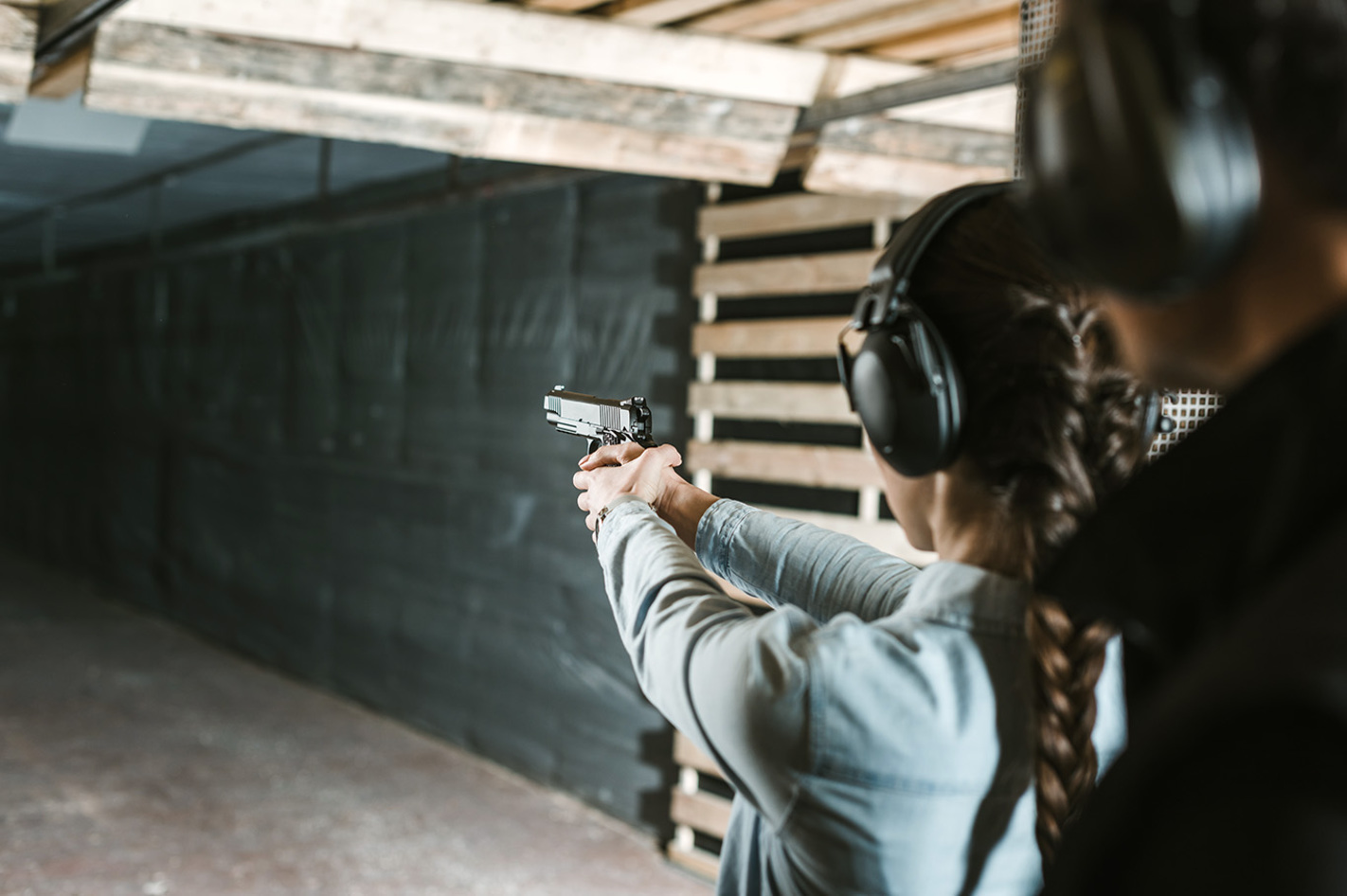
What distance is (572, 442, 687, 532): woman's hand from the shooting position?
121 cm

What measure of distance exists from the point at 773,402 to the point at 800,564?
249 cm

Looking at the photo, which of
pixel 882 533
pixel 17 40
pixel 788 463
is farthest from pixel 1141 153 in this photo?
pixel 788 463

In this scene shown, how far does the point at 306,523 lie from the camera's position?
237 inches

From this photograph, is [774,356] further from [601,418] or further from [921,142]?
[601,418]

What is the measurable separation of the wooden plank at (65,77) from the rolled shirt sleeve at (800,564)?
6.33 feet

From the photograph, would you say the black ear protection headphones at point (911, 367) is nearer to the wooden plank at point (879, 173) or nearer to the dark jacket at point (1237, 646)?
the dark jacket at point (1237, 646)

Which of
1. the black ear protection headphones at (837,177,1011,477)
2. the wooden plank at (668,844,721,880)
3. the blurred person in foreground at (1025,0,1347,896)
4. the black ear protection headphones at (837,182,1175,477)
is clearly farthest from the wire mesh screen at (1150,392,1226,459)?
the wooden plank at (668,844,721,880)

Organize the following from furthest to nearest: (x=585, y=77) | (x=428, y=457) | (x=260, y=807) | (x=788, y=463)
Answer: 1. (x=428, y=457)
2. (x=260, y=807)
3. (x=788, y=463)
4. (x=585, y=77)

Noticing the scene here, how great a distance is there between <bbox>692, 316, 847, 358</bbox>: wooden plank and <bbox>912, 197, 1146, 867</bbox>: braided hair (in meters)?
2.51

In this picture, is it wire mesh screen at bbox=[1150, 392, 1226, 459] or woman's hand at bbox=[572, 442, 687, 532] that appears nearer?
wire mesh screen at bbox=[1150, 392, 1226, 459]

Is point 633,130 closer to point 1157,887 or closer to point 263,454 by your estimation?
point 1157,887

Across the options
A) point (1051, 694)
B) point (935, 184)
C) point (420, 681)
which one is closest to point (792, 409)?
point (935, 184)

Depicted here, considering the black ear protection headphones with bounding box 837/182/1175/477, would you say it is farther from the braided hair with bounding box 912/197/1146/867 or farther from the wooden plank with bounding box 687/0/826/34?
the wooden plank with bounding box 687/0/826/34

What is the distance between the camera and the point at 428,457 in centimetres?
507
